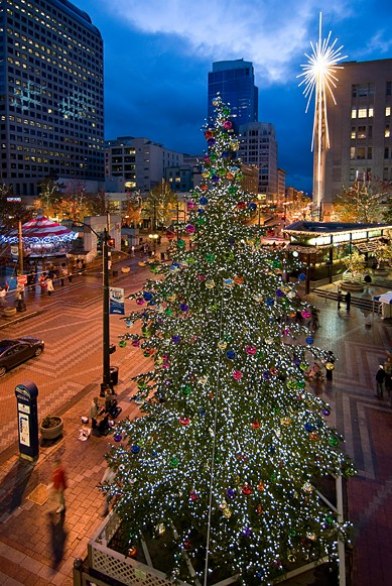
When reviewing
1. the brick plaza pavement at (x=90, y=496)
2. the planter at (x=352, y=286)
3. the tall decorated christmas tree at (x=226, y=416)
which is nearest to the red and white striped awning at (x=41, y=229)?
the brick plaza pavement at (x=90, y=496)

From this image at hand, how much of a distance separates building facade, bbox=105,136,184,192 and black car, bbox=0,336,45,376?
116220mm

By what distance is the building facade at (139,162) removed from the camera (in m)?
136

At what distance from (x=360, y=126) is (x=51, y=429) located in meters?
79.4

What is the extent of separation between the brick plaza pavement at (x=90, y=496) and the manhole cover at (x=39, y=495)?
25mm

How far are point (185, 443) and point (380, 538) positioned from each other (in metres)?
5.40

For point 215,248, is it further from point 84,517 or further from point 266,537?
point 84,517

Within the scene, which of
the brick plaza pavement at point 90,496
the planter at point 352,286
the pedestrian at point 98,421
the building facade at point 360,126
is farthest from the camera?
the building facade at point 360,126

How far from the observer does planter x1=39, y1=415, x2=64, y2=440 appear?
41.5ft

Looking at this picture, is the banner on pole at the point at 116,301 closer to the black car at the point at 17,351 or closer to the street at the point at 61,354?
the street at the point at 61,354

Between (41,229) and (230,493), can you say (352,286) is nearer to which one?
(41,229)

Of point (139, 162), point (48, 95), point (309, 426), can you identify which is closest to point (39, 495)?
point (309, 426)

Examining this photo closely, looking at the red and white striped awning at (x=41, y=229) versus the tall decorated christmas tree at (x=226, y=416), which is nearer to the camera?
the tall decorated christmas tree at (x=226, y=416)

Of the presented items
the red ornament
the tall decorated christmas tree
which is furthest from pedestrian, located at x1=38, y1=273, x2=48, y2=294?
the red ornament

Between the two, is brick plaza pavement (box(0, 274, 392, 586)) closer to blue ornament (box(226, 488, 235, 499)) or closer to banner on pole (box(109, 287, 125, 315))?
blue ornament (box(226, 488, 235, 499))
